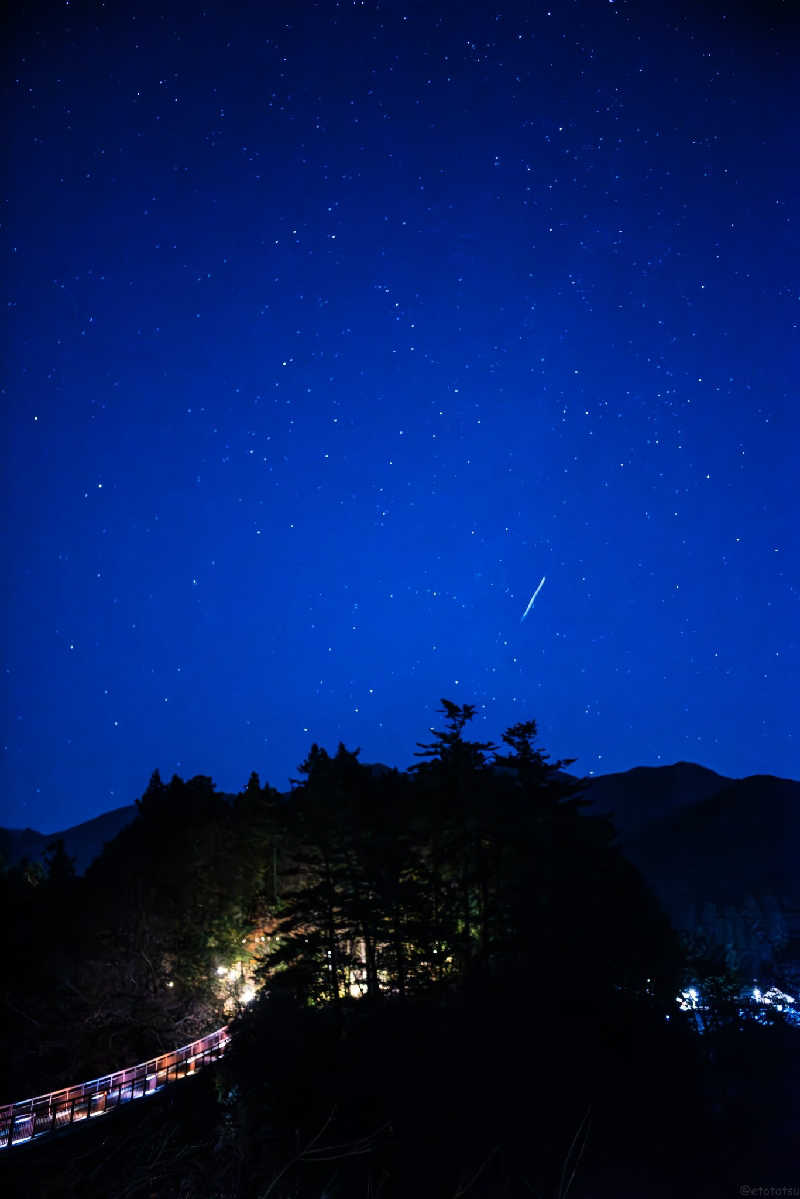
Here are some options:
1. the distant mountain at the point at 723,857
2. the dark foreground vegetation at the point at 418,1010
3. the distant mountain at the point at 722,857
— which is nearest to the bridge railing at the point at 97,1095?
the dark foreground vegetation at the point at 418,1010

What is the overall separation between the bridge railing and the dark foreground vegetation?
0.59 metres

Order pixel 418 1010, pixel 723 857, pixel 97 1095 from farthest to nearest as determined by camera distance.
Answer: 1. pixel 723 857
2. pixel 418 1010
3. pixel 97 1095

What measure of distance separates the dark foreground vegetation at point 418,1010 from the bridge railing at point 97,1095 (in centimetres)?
59

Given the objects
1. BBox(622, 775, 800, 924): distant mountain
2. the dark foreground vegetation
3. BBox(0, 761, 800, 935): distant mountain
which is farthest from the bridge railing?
BBox(622, 775, 800, 924): distant mountain

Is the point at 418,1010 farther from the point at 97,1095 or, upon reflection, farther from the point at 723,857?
the point at 723,857

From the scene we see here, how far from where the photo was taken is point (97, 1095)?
22547mm

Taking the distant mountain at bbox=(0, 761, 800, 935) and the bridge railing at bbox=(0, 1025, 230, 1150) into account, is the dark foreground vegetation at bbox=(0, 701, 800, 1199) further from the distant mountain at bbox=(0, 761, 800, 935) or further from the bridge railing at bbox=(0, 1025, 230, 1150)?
the distant mountain at bbox=(0, 761, 800, 935)

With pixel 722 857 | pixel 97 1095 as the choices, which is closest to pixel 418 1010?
pixel 97 1095

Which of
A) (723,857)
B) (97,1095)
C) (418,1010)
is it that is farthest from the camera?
(723,857)

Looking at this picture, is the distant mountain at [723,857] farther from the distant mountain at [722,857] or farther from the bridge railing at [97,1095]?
the bridge railing at [97,1095]

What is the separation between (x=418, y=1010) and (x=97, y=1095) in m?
11.0

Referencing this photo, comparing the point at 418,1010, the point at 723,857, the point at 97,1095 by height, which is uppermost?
the point at 418,1010

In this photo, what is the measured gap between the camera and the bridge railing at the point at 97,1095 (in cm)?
1964

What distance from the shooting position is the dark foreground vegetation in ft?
64.0
